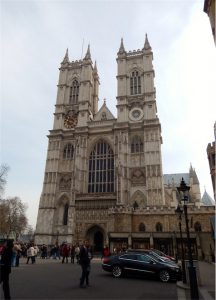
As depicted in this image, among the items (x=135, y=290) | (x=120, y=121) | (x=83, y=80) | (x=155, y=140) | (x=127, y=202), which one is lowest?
(x=135, y=290)

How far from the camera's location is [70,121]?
47406 millimetres

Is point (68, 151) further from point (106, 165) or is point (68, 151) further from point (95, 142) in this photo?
point (106, 165)

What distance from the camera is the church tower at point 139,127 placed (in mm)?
37688

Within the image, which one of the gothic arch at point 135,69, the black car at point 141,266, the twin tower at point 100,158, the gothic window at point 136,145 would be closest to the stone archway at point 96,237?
the twin tower at point 100,158

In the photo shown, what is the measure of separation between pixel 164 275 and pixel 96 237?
26400mm

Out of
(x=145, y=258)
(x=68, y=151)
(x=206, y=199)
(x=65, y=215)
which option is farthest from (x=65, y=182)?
(x=206, y=199)

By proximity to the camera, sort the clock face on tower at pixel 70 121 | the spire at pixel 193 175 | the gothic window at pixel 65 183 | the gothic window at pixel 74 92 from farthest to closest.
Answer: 1. the spire at pixel 193 175
2. the gothic window at pixel 74 92
3. the clock face on tower at pixel 70 121
4. the gothic window at pixel 65 183

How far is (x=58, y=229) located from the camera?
38.4 meters

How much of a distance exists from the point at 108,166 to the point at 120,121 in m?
8.09

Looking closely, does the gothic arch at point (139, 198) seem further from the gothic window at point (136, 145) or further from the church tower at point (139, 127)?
the gothic window at point (136, 145)

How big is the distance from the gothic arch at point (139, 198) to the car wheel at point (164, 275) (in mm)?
25754

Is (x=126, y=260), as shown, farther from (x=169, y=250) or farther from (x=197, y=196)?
(x=197, y=196)

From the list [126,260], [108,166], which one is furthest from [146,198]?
[126,260]

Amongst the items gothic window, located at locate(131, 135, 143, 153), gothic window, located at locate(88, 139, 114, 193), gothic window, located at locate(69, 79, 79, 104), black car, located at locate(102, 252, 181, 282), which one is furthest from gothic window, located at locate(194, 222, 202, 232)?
gothic window, located at locate(69, 79, 79, 104)
